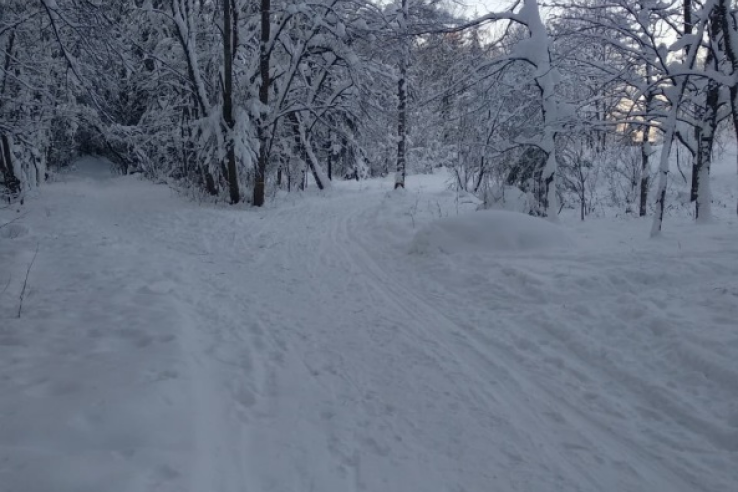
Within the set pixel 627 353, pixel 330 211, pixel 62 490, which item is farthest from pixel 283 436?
pixel 330 211

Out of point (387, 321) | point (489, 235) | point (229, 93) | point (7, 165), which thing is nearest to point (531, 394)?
point (387, 321)

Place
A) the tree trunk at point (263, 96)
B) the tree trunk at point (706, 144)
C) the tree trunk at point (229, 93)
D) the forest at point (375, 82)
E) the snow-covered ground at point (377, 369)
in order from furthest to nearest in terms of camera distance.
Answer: the tree trunk at point (263, 96) < the tree trunk at point (229, 93) < the tree trunk at point (706, 144) < the forest at point (375, 82) < the snow-covered ground at point (377, 369)

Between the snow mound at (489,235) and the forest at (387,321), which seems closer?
the forest at (387,321)

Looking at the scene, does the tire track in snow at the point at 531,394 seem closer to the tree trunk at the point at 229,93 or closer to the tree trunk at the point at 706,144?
the tree trunk at the point at 706,144

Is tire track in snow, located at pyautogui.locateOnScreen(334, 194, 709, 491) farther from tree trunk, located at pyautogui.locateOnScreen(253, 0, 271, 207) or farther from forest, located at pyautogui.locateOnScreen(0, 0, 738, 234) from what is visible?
tree trunk, located at pyautogui.locateOnScreen(253, 0, 271, 207)

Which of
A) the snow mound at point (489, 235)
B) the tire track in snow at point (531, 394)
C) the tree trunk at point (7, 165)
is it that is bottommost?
the tire track in snow at point (531, 394)

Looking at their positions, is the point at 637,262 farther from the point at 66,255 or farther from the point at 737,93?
the point at 66,255

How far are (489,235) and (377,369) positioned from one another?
4836 millimetres

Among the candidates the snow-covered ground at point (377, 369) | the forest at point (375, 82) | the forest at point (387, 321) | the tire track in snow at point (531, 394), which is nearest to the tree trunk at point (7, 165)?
the forest at point (375, 82)

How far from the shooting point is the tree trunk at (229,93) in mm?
13802

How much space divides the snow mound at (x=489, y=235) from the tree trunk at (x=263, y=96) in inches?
319

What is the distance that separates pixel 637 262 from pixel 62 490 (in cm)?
716

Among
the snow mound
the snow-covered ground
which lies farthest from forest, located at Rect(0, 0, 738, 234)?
the snow-covered ground

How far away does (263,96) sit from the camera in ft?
49.2
